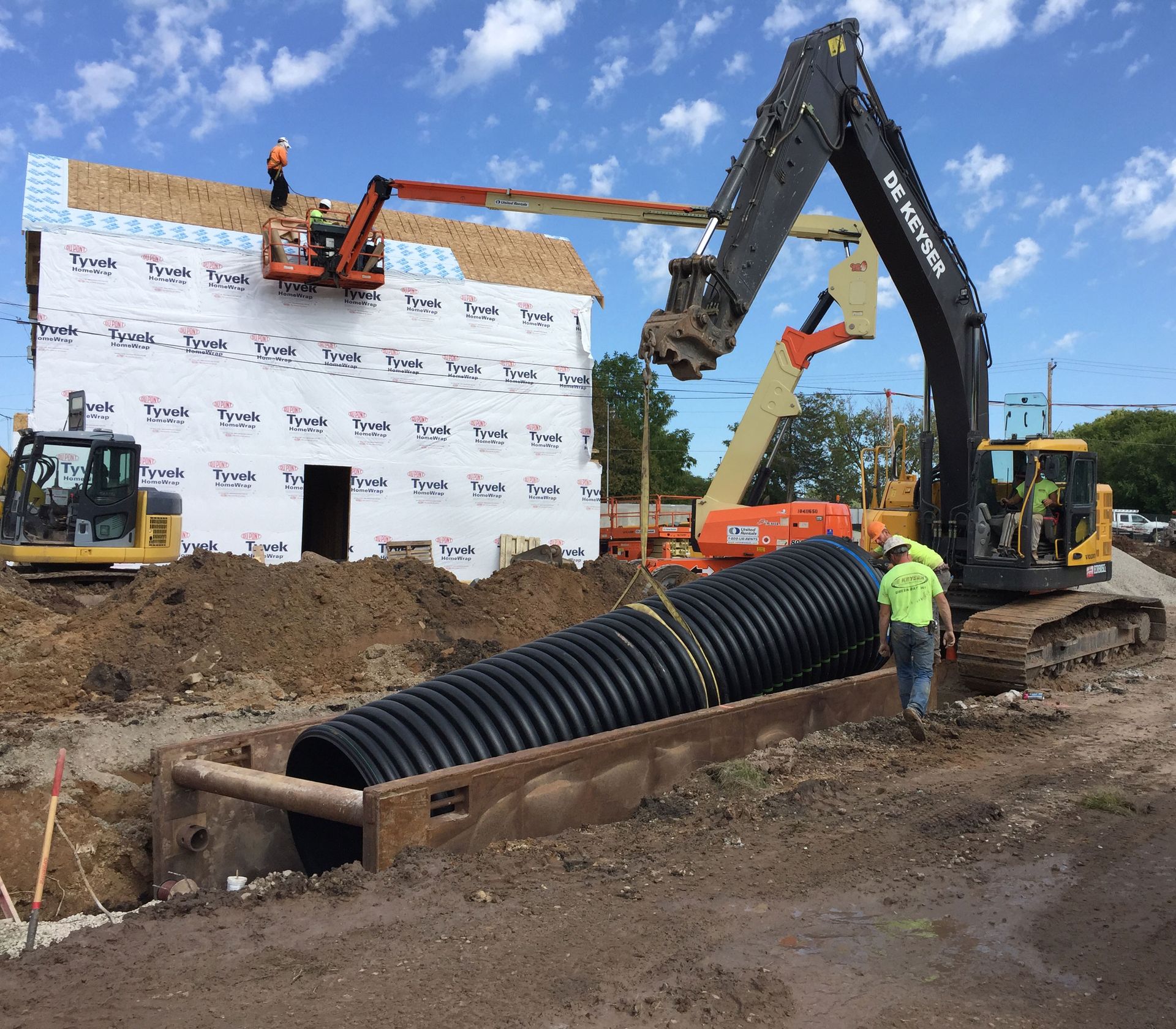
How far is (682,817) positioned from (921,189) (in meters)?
8.11

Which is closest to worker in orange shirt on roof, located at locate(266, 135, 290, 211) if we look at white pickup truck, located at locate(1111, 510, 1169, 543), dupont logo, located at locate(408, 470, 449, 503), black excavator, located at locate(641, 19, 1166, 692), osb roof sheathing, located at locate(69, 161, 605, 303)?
osb roof sheathing, located at locate(69, 161, 605, 303)

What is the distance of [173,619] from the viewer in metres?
12.0

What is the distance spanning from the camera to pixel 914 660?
7855 millimetres

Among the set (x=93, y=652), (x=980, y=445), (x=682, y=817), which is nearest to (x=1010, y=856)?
(x=682, y=817)

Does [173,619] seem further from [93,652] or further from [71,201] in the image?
[71,201]

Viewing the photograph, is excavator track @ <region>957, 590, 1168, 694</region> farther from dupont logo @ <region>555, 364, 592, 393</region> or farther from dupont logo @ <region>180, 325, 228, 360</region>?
dupont logo @ <region>180, 325, 228, 360</region>

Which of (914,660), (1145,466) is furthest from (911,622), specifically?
(1145,466)

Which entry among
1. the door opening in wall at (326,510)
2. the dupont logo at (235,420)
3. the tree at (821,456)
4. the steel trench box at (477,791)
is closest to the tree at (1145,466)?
the tree at (821,456)

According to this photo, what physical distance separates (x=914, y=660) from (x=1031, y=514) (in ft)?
11.9

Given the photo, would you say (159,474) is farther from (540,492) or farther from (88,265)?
(540,492)

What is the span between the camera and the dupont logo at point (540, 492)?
920 inches

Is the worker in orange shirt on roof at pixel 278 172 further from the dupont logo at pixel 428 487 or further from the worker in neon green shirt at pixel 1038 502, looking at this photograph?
the worker in neon green shirt at pixel 1038 502

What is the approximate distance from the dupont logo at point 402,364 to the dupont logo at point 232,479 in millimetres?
3753

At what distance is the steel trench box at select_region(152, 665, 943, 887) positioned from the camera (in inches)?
196
